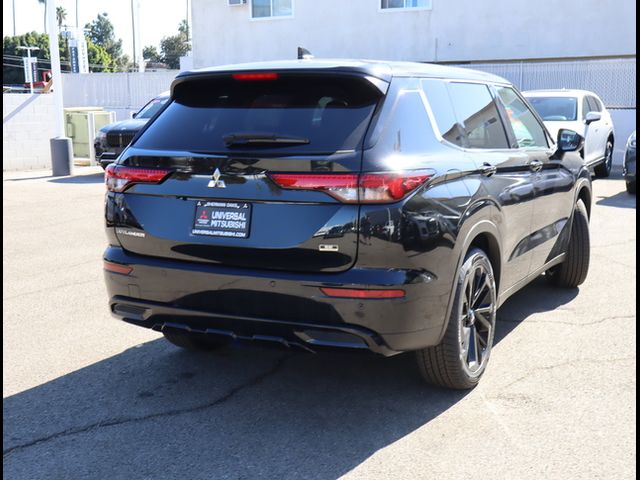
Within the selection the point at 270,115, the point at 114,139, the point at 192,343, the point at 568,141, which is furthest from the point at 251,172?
the point at 114,139

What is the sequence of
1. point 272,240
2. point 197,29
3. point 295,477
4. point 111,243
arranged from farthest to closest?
1. point 197,29
2. point 111,243
3. point 272,240
4. point 295,477

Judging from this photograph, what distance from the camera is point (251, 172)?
3.63 m

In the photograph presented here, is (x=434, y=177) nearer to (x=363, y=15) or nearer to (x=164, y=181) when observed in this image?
(x=164, y=181)

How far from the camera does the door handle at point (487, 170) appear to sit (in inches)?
169

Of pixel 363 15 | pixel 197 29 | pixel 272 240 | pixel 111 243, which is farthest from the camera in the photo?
pixel 197 29

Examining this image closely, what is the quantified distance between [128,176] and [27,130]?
1455cm

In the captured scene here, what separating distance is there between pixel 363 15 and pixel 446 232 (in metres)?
23.1

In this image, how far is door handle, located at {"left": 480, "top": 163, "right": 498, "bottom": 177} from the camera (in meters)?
4.28

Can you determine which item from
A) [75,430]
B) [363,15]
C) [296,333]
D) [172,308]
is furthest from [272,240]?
[363,15]

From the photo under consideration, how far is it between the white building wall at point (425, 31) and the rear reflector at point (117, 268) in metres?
21.8

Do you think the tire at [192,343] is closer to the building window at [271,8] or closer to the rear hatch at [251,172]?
the rear hatch at [251,172]

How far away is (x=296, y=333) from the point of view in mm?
3582

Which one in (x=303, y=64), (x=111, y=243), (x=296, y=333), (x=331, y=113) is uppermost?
(x=303, y=64)

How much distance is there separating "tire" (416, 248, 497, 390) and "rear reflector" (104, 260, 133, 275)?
1.61m
